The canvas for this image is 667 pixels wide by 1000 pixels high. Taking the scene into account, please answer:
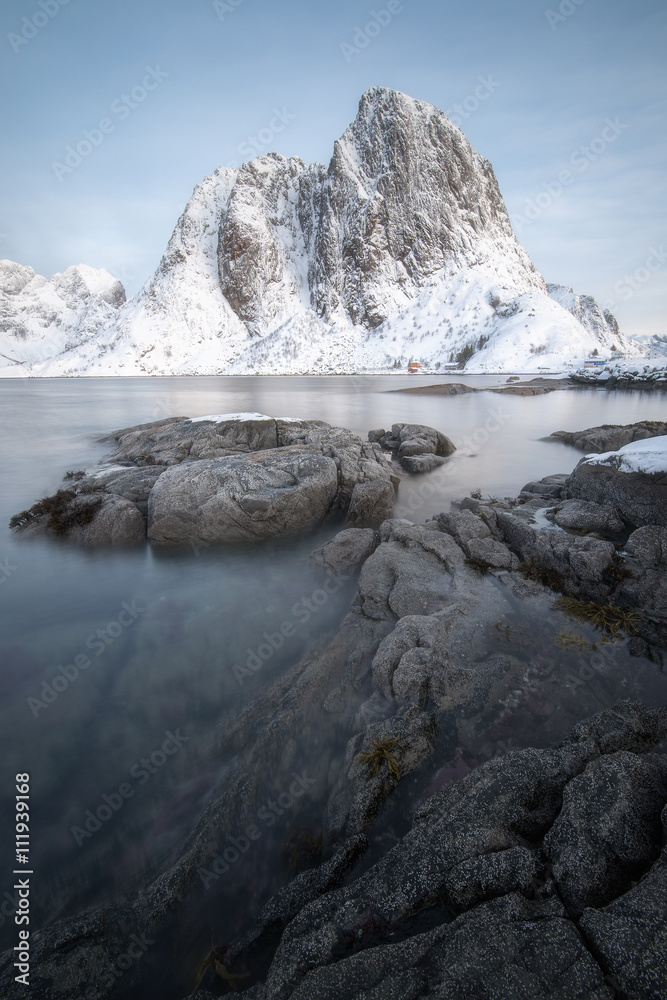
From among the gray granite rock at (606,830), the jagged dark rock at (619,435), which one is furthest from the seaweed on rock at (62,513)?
the jagged dark rock at (619,435)

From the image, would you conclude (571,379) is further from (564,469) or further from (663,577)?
(663,577)

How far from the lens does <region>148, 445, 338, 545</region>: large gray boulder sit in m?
8.46

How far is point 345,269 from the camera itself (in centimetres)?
11756

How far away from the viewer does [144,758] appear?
4.12 meters

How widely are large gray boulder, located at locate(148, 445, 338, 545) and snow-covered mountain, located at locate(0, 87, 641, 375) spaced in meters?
90.3

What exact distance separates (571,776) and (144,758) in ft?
12.8

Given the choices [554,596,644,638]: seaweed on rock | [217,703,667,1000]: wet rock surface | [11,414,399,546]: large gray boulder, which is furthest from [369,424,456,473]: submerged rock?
[217,703,667,1000]: wet rock surface

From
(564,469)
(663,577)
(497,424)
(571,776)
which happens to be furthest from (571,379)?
(571,776)

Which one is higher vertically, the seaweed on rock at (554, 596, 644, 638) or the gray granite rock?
the gray granite rock

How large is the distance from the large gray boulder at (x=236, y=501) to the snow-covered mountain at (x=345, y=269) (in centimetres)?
9028

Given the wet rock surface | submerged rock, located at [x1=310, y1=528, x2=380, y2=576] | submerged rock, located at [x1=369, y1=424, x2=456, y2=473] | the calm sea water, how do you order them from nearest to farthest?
1. the wet rock surface
2. the calm sea water
3. submerged rock, located at [x1=310, y1=528, x2=380, y2=576]
4. submerged rock, located at [x1=369, y1=424, x2=456, y2=473]

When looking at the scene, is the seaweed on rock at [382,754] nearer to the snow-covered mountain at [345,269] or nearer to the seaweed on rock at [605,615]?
the seaweed on rock at [605,615]

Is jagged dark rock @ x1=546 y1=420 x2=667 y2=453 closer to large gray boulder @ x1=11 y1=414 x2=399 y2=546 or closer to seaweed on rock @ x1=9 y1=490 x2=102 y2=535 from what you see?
large gray boulder @ x1=11 y1=414 x2=399 y2=546

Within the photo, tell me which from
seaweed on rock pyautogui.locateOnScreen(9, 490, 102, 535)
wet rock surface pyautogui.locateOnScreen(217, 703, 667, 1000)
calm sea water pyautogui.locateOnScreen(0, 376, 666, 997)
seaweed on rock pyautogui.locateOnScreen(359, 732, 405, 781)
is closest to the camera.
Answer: wet rock surface pyautogui.locateOnScreen(217, 703, 667, 1000)
